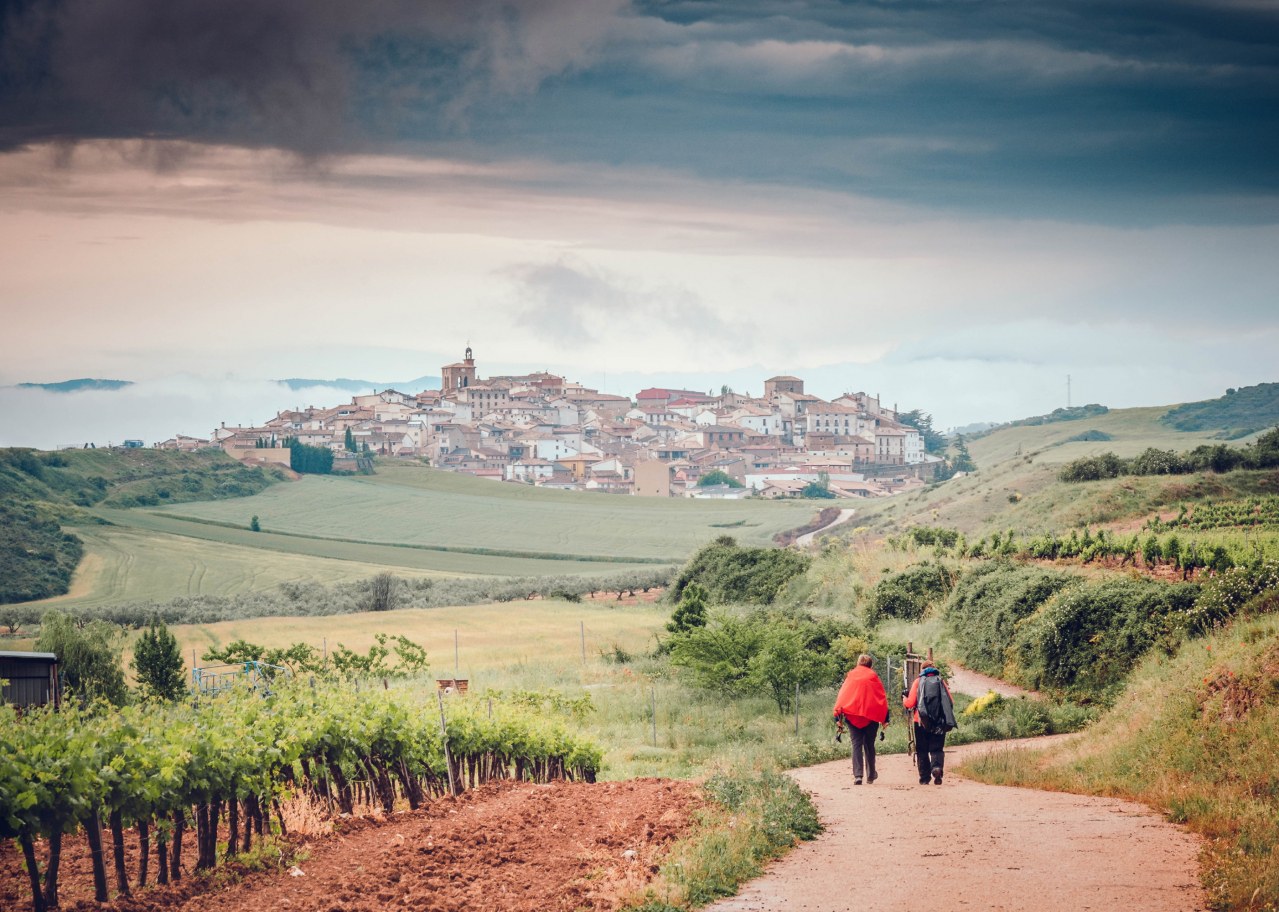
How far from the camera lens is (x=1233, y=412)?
124750 millimetres

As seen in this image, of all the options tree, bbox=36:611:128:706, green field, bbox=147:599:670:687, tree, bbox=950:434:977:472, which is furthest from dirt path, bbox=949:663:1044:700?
tree, bbox=950:434:977:472

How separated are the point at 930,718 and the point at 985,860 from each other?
3.83m

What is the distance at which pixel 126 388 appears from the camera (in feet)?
650

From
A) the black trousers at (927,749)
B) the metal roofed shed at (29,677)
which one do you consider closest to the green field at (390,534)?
the metal roofed shed at (29,677)

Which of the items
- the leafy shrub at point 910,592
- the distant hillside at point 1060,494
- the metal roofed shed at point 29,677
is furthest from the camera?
the distant hillside at point 1060,494

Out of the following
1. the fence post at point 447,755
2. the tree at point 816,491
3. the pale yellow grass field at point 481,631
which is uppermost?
the tree at point 816,491

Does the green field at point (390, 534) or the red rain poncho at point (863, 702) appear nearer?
the red rain poncho at point (863, 702)

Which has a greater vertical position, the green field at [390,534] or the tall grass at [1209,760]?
the green field at [390,534]

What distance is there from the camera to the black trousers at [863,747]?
1292 cm

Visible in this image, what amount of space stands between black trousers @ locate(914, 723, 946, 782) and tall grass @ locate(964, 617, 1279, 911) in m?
1.24

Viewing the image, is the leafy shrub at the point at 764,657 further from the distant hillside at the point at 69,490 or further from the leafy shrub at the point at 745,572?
the distant hillside at the point at 69,490

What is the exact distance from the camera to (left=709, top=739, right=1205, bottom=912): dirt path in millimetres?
8031

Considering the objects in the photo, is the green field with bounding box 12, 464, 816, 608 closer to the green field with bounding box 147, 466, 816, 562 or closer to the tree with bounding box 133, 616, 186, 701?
the green field with bounding box 147, 466, 816, 562

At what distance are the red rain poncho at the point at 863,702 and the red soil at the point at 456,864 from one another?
222 centimetres
